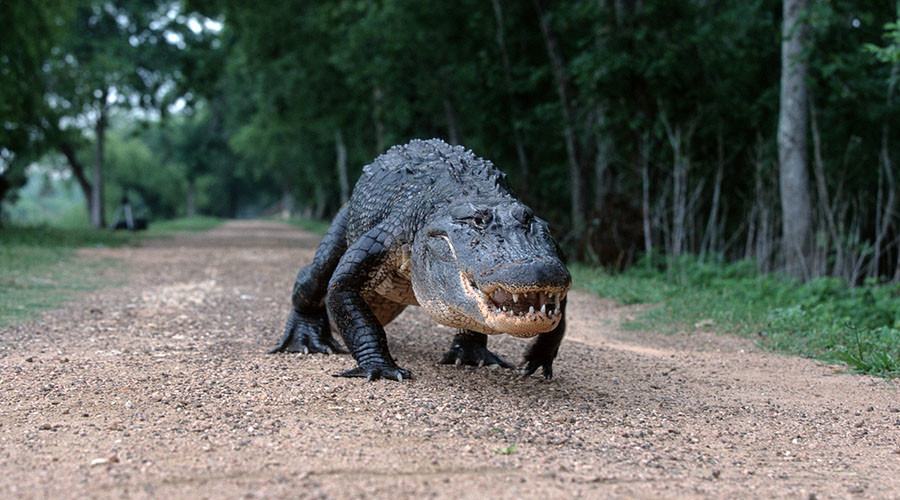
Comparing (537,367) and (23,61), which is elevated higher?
(23,61)

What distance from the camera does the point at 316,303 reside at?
18.0 feet

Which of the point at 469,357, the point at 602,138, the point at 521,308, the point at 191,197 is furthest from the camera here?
the point at 191,197

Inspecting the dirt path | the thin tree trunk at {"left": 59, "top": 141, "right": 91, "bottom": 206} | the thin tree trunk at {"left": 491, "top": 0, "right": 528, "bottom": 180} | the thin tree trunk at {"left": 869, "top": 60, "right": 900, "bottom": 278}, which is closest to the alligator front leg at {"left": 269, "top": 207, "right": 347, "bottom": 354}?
the dirt path

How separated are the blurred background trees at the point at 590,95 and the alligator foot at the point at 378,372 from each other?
6.30m

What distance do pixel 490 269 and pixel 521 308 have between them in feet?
0.81

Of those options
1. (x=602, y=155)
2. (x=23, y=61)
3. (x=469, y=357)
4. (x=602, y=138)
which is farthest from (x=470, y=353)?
(x=23, y=61)

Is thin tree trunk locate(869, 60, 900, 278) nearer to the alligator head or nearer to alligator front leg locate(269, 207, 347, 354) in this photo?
the alligator head

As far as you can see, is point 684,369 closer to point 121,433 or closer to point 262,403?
point 262,403

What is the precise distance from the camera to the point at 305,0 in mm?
22438

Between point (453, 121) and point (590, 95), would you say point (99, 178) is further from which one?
point (590, 95)

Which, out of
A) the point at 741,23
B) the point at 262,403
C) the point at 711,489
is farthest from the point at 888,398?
the point at 741,23

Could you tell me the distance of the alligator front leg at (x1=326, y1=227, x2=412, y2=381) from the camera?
4.58 metres

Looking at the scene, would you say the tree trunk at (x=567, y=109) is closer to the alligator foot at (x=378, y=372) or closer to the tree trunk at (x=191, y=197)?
the alligator foot at (x=378, y=372)

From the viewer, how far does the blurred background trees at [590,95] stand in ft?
33.0
